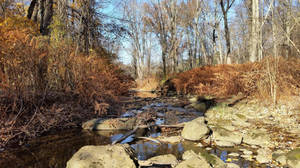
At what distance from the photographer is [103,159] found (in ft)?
7.44

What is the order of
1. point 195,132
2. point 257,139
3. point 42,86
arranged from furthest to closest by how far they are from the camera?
point 42,86 → point 195,132 → point 257,139

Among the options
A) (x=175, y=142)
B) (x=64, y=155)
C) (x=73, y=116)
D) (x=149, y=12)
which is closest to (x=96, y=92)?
(x=73, y=116)

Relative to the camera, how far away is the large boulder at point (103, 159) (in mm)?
2215

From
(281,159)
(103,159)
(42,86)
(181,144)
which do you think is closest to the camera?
(103,159)

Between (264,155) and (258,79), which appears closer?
(264,155)

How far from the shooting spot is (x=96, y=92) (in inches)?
197

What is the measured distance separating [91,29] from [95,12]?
70 cm

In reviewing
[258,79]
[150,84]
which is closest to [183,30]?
[150,84]

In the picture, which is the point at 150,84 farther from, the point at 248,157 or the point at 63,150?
the point at 248,157

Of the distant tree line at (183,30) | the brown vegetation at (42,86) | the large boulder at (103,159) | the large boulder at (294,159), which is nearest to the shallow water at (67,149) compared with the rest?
the brown vegetation at (42,86)

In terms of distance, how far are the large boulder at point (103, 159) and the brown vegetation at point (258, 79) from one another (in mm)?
4343

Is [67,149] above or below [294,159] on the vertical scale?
below

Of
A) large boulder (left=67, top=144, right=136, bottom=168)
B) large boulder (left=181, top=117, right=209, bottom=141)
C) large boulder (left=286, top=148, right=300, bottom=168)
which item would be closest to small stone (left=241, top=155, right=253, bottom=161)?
large boulder (left=286, top=148, right=300, bottom=168)

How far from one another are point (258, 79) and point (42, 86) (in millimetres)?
6053
